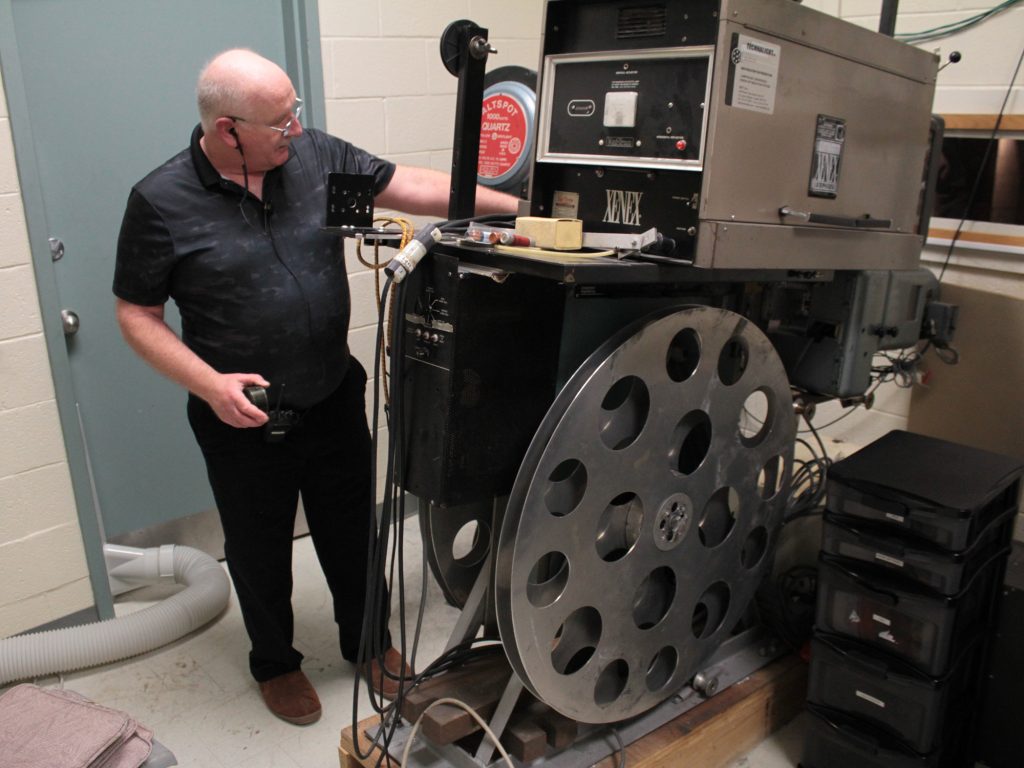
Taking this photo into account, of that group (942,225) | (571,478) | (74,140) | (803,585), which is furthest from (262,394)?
(942,225)

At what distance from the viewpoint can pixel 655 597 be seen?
5.65ft

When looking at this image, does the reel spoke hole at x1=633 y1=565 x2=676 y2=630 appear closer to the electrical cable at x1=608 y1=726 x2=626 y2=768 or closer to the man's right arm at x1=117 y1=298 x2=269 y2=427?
the electrical cable at x1=608 y1=726 x2=626 y2=768

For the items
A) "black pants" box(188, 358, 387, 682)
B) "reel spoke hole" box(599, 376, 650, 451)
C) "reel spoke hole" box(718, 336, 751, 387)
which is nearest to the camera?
"reel spoke hole" box(599, 376, 650, 451)

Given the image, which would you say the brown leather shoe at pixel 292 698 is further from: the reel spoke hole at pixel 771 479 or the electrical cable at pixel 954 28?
the electrical cable at pixel 954 28

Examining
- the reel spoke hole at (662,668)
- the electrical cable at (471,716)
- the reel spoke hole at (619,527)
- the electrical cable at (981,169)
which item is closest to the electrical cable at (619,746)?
the reel spoke hole at (662,668)

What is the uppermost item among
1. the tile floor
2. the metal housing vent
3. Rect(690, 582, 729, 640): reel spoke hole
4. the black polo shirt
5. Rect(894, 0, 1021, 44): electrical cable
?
Rect(894, 0, 1021, 44): electrical cable

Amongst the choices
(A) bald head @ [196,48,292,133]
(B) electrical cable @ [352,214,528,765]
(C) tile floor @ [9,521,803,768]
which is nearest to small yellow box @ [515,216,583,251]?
(B) electrical cable @ [352,214,528,765]

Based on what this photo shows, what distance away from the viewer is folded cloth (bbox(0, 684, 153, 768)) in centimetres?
178

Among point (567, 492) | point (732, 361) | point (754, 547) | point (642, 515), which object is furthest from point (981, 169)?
point (567, 492)

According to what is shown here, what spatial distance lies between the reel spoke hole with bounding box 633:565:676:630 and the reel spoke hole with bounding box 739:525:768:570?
0.82ft

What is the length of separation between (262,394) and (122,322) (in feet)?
1.44

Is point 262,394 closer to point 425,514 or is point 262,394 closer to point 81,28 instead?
point 425,514

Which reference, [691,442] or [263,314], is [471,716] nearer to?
[691,442]

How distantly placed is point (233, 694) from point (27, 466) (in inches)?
32.3
